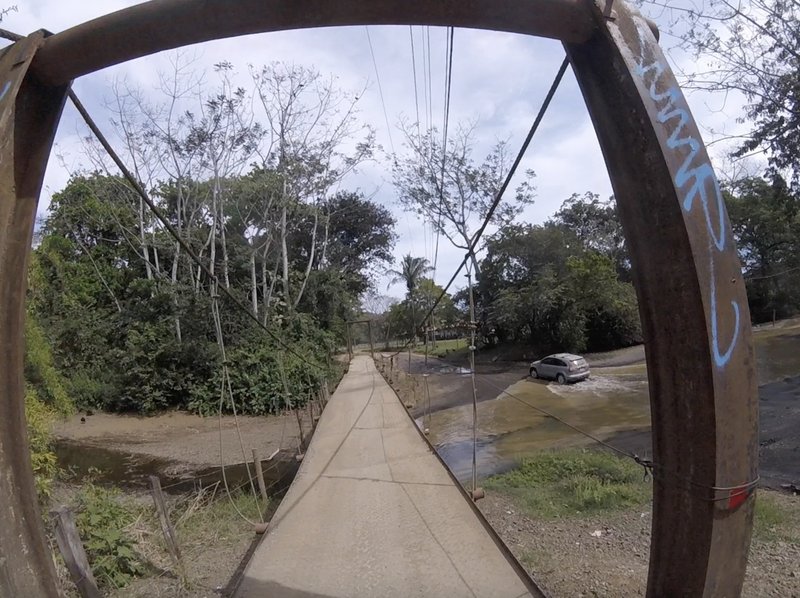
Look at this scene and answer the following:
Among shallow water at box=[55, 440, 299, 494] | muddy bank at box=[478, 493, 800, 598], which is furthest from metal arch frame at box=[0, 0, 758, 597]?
shallow water at box=[55, 440, 299, 494]

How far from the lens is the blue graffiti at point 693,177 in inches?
53.4

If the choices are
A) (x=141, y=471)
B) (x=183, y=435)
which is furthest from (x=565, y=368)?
(x=141, y=471)

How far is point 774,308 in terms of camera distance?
90.7ft

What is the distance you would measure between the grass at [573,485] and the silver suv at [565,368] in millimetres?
10686

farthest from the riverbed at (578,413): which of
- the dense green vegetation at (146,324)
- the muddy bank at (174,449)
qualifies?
the dense green vegetation at (146,324)

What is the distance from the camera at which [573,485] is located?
259 inches

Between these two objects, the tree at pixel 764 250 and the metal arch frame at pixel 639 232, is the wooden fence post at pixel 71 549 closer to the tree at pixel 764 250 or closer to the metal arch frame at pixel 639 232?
the metal arch frame at pixel 639 232

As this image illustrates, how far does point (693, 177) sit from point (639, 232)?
0.18 meters

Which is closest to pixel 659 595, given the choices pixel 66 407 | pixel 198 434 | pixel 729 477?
pixel 729 477

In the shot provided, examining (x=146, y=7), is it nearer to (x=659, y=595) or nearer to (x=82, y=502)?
(x=659, y=595)

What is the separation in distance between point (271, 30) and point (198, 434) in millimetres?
15030

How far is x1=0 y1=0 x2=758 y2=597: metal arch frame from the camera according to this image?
1360mm

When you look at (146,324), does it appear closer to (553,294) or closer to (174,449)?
(174,449)

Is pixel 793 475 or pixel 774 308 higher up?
pixel 774 308
